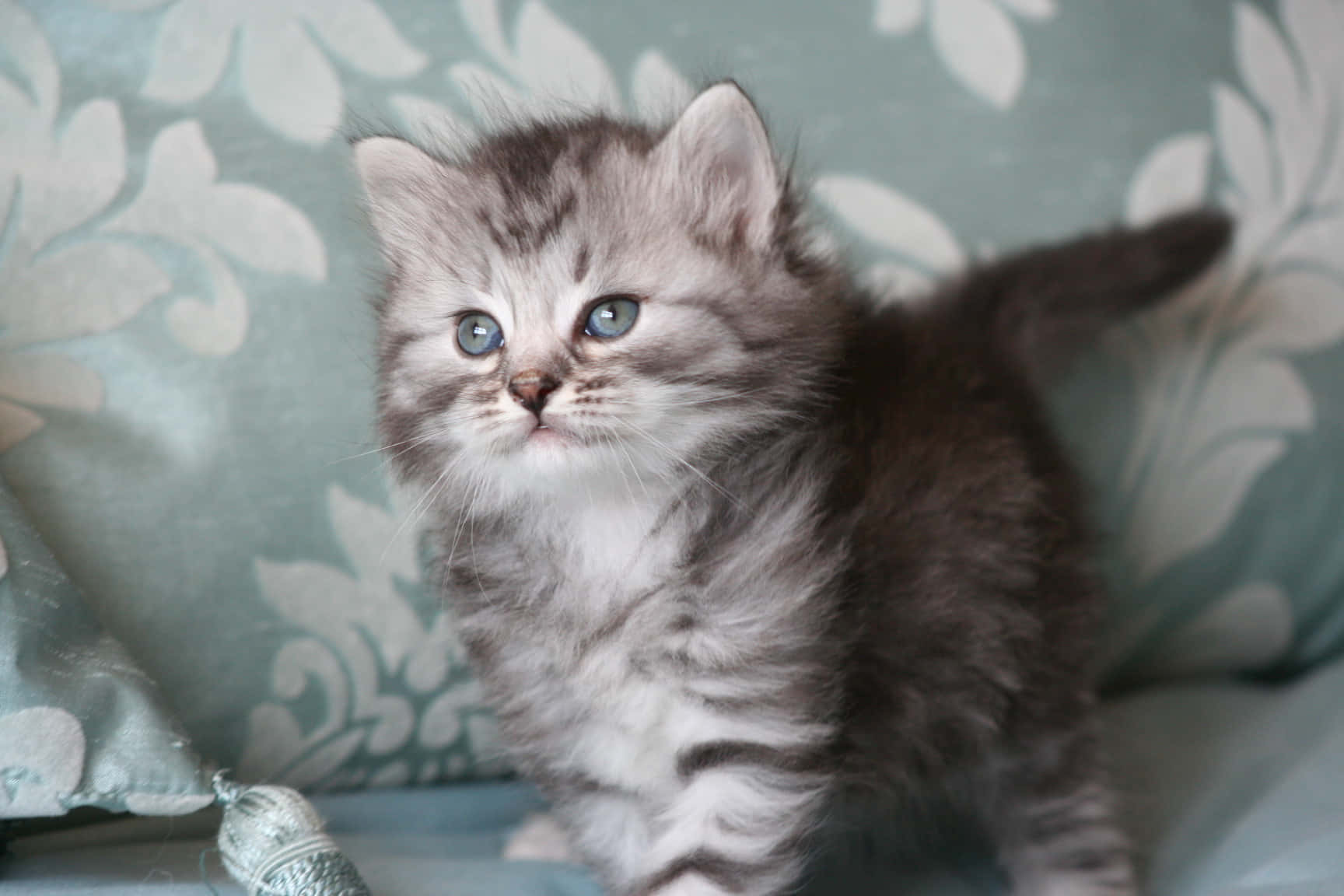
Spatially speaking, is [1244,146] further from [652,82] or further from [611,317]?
[611,317]

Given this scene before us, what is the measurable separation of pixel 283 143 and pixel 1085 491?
104cm

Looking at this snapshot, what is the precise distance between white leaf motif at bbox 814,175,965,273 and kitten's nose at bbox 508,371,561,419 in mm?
711

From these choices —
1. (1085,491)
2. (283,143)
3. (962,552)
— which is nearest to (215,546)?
(283,143)

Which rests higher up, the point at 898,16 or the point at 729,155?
the point at 898,16

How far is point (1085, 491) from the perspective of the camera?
1.42 meters

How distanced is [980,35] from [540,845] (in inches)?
45.8

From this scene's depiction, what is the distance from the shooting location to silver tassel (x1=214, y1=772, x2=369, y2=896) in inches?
36.4

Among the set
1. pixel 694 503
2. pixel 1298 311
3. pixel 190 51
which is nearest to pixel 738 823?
pixel 694 503

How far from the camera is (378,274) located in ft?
4.07

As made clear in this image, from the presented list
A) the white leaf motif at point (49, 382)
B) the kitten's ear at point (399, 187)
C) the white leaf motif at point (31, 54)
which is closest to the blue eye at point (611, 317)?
the kitten's ear at point (399, 187)

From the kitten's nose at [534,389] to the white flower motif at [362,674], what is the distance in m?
0.39

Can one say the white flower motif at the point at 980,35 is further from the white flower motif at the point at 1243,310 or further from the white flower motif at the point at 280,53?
the white flower motif at the point at 280,53

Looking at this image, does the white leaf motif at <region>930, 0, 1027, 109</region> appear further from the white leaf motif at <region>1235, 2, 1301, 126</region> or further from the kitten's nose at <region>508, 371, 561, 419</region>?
the kitten's nose at <region>508, 371, 561, 419</region>

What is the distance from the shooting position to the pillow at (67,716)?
970 mm
